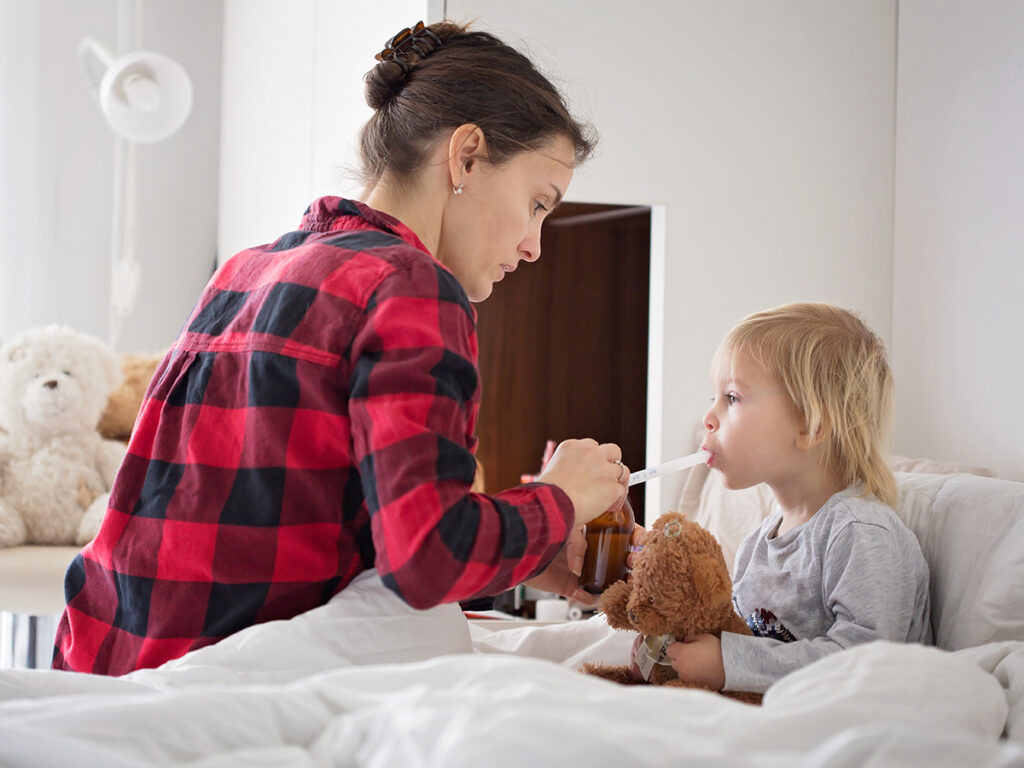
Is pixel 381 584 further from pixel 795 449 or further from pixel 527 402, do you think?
pixel 527 402

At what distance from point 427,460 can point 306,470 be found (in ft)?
0.49

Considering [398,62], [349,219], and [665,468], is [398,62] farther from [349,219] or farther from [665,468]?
[665,468]

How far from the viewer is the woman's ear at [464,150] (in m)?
1.04

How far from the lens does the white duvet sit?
1.76 feet

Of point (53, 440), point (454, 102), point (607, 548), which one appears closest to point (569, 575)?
point (607, 548)

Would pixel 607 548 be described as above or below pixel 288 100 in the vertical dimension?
below

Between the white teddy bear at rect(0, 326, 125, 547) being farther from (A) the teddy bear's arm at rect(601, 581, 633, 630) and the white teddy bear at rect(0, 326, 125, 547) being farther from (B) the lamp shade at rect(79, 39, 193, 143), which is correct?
(A) the teddy bear's arm at rect(601, 581, 633, 630)

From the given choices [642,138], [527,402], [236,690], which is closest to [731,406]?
[236,690]

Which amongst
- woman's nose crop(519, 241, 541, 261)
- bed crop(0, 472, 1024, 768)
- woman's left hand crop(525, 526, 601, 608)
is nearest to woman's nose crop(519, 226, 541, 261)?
woman's nose crop(519, 241, 541, 261)

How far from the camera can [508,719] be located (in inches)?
21.5

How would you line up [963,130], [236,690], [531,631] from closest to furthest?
[236,690] < [531,631] < [963,130]

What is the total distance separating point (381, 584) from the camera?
33.4 inches

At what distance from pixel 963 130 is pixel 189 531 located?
1937mm

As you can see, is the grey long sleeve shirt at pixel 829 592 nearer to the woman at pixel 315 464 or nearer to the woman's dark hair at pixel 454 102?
the woman at pixel 315 464
